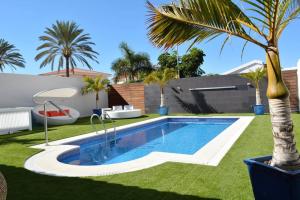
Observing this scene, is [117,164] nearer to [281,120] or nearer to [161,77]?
[281,120]

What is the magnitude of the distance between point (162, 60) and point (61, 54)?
17.0 meters

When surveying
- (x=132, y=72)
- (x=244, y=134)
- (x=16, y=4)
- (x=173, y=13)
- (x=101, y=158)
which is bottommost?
(x=101, y=158)

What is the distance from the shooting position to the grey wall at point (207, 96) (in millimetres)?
15695

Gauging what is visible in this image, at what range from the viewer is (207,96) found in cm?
1678

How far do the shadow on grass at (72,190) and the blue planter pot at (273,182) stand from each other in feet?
2.98

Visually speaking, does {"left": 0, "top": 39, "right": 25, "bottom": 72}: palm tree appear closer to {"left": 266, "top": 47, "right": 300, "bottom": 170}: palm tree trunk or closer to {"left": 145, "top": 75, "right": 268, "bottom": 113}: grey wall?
{"left": 145, "top": 75, "right": 268, "bottom": 113}: grey wall

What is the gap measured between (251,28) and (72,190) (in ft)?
11.5

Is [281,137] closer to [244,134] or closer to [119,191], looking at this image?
[119,191]

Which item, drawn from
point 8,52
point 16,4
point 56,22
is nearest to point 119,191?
point 16,4

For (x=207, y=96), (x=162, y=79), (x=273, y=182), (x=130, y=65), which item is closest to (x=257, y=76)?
(x=207, y=96)

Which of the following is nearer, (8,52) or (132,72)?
(8,52)

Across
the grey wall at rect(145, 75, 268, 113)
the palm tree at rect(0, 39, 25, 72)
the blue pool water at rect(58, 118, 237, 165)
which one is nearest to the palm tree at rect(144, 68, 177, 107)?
the grey wall at rect(145, 75, 268, 113)

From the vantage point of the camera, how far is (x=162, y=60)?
36594mm

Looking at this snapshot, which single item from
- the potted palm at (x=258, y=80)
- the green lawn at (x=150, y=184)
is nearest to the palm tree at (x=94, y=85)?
the potted palm at (x=258, y=80)
